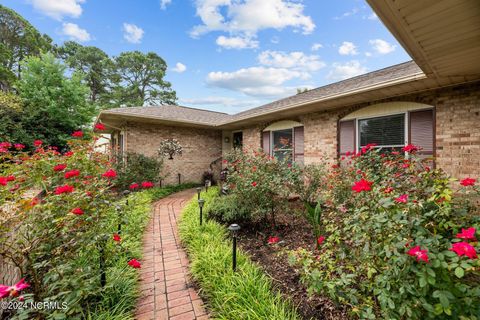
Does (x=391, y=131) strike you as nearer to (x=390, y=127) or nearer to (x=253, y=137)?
(x=390, y=127)

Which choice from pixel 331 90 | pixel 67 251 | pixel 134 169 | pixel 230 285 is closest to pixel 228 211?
pixel 230 285

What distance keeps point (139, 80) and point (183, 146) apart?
1937 cm

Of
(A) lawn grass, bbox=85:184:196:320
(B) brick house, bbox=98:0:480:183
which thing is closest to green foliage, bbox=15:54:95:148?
(B) brick house, bbox=98:0:480:183

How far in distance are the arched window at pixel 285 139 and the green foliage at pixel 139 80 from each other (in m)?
20.5

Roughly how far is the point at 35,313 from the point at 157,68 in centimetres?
2813

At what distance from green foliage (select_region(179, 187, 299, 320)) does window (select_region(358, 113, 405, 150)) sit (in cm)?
473

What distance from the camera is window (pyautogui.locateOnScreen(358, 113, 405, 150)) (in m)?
5.08

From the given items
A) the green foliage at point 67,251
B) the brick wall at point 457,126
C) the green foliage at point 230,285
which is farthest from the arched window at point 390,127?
the green foliage at point 67,251

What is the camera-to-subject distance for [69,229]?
7.04ft

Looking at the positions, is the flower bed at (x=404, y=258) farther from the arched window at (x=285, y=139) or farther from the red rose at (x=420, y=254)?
the arched window at (x=285, y=139)

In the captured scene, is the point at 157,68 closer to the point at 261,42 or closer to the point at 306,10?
the point at 261,42

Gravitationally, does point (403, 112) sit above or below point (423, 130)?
above

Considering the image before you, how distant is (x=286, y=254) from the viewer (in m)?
3.43

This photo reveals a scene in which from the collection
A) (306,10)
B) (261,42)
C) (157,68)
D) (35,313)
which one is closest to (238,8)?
(306,10)
